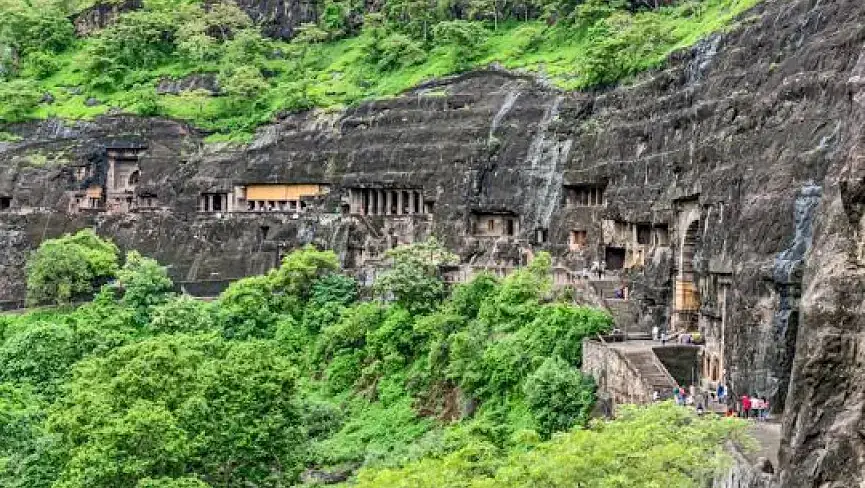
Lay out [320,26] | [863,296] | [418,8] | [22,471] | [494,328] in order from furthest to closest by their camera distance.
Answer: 1. [320,26]
2. [418,8]
3. [494,328]
4. [22,471]
5. [863,296]

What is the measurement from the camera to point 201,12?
299 ft

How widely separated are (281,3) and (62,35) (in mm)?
17102

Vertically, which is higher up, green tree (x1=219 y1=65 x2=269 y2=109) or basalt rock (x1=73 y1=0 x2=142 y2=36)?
basalt rock (x1=73 y1=0 x2=142 y2=36)

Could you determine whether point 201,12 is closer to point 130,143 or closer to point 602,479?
point 130,143

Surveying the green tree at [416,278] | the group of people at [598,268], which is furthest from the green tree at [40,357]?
the group of people at [598,268]

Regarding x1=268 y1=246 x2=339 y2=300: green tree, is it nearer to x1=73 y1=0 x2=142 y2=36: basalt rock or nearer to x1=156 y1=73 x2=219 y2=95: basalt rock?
x1=156 y1=73 x2=219 y2=95: basalt rock

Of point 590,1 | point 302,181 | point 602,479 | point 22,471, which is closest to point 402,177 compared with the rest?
point 302,181

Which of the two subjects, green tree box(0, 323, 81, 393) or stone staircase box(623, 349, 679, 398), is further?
green tree box(0, 323, 81, 393)

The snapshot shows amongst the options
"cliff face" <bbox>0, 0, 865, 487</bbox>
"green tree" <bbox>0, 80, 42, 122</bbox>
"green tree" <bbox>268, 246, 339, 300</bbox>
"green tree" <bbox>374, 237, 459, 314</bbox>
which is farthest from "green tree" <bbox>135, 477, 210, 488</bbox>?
"green tree" <bbox>0, 80, 42, 122</bbox>

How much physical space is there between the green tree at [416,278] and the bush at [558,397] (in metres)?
14.5

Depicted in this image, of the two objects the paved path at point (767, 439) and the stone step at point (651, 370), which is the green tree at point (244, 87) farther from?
the paved path at point (767, 439)

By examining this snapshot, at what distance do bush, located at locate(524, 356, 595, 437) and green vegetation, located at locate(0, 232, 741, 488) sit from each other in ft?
0.19

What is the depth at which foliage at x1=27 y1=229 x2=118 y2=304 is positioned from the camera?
6306cm

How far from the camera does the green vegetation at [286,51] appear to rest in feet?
230
